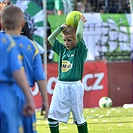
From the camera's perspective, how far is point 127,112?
12578 millimetres

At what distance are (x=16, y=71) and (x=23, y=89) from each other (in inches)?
6.9

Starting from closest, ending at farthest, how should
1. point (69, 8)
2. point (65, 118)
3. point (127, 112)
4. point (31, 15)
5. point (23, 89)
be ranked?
point (23, 89) < point (65, 118) < point (127, 112) < point (31, 15) < point (69, 8)

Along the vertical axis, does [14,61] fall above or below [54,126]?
above

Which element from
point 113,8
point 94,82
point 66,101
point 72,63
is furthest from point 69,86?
point 113,8

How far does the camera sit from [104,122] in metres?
10.6

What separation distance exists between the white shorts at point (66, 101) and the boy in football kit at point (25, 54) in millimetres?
2443

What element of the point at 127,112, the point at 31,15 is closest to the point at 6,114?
the point at 127,112

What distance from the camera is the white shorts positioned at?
320 inches

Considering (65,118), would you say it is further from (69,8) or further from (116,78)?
(69,8)

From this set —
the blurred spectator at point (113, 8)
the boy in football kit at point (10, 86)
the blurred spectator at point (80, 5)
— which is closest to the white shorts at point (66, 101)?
the boy in football kit at point (10, 86)

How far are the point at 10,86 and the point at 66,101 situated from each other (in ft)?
9.64

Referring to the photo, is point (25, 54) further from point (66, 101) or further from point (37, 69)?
point (66, 101)

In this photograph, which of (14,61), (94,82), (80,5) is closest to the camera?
(14,61)

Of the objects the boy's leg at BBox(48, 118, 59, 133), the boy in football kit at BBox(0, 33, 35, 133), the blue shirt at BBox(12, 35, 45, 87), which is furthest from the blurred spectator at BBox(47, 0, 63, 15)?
the boy in football kit at BBox(0, 33, 35, 133)
